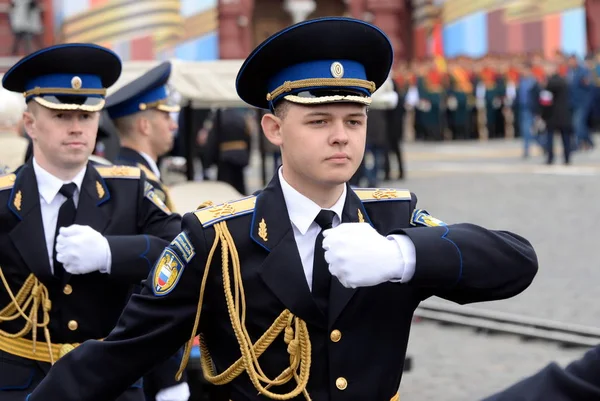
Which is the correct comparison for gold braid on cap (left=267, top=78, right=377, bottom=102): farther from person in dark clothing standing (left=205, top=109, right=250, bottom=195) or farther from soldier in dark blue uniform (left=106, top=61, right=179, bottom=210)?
person in dark clothing standing (left=205, top=109, right=250, bottom=195)

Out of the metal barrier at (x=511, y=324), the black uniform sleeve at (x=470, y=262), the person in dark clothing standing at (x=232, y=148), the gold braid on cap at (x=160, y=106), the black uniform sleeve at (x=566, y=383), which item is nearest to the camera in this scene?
the black uniform sleeve at (x=566, y=383)

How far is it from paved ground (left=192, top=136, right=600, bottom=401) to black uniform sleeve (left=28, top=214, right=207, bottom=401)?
406 centimetres

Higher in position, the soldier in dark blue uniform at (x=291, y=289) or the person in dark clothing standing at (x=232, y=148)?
the soldier in dark blue uniform at (x=291, y=289)

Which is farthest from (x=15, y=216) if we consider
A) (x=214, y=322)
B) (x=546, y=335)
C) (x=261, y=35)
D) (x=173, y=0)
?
(x=261, y=35)

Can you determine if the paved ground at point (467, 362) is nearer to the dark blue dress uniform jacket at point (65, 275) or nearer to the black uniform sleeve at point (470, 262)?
the dark blue dress uniform jacket at point (65, 275)

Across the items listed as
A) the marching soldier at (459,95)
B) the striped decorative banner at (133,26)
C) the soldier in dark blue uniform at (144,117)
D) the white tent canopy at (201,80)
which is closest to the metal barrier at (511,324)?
the white tent canopy at (201,80)

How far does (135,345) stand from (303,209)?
577 mm

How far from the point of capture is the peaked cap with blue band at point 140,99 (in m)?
6.70

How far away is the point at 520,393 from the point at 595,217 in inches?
494

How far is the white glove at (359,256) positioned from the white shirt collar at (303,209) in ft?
1.55

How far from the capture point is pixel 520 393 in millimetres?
2193

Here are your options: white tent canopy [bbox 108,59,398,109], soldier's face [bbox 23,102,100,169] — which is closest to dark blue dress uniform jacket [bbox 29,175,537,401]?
soldier's face [bbox 23,102,100,169]

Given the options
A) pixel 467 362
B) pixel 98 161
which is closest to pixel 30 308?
pixel 98 161

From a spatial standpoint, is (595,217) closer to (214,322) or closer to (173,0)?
(214,322)
